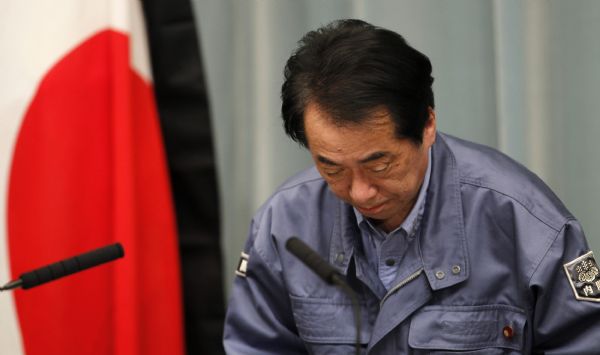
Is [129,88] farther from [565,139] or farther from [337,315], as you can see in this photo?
[565,139]

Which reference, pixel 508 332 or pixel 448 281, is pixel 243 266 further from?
pixel 508 332

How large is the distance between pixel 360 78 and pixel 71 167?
0.82m

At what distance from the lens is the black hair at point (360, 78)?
1.25m

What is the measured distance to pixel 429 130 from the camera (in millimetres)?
1367

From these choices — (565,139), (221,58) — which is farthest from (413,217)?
(221,58)

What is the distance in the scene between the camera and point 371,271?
1479 mm

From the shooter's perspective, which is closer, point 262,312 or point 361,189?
point 361,189

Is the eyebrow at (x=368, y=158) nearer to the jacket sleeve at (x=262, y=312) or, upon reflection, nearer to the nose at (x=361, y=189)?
the nose at (x=361, y=189)

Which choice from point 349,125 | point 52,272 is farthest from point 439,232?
point 52,272

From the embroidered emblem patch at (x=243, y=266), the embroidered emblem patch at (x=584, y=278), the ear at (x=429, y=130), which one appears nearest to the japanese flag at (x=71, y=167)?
the embroidered emblem patch at (x=243, y=266)

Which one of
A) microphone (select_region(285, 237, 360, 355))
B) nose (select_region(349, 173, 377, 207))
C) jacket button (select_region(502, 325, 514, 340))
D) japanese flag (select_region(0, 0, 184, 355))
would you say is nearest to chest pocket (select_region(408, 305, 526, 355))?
jacket button (select_region(502, 325, 514, 340))

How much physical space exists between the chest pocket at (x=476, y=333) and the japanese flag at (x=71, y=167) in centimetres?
72

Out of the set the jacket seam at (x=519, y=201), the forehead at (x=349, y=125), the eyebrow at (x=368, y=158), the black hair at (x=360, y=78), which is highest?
the black hair at (x=360, y=78)

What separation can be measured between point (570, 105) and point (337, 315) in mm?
746
